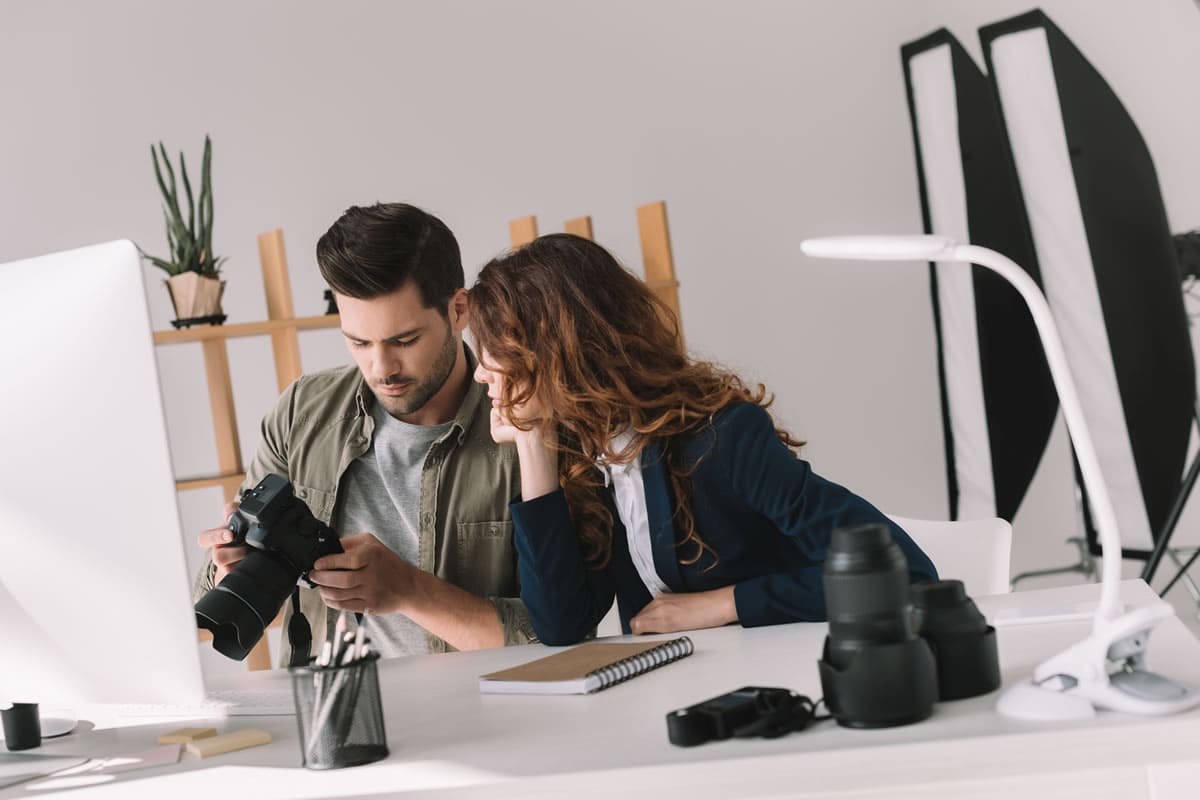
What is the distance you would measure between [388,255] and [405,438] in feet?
1.11

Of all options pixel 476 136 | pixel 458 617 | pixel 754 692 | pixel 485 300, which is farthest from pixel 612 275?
pixel 476 136

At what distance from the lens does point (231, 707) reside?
4.45ft

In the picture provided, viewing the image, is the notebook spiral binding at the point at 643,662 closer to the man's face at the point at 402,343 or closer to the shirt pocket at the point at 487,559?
the shirt pocket at the point at 487,559

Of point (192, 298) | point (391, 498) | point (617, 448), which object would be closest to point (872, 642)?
point (617, 448)

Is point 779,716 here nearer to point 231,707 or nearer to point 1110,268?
point 231,707

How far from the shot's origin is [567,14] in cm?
438

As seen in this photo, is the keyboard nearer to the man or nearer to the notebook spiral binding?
the notebook spiral binding

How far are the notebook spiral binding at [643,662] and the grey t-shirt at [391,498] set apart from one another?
83 cm

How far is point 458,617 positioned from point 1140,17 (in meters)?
2.87

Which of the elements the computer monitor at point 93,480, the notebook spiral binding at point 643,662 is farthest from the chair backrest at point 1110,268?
the computer monitor at point 93,480

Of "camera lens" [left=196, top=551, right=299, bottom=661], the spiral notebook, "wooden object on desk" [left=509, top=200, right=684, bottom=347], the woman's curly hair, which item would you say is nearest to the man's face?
the woman's curly hair

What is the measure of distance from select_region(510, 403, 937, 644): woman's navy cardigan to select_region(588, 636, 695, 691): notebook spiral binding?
17 centimetres

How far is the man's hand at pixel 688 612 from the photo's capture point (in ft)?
5.07

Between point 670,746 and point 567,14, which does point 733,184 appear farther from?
point 670,746
